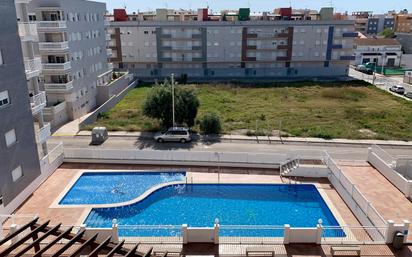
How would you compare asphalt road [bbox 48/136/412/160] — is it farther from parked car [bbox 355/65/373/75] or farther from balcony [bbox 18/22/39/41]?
parked car [bbox 355/65/373/75]

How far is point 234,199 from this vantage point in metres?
27.0

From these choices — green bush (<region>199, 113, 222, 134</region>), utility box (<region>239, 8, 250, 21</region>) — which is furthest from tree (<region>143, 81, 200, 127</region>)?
utility box (<region>239, 8, 250, 21</region>)

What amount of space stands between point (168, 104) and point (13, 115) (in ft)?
58.5

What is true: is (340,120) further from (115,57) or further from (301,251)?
(115,57)

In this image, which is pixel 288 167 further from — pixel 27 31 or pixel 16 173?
pixel 27 31

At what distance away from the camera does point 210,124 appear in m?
40.3

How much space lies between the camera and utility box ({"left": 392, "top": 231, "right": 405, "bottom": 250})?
1881cm

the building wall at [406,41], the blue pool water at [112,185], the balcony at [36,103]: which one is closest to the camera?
the blue pool water at [112,185]

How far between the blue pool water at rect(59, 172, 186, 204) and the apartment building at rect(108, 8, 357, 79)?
52342 millimetres

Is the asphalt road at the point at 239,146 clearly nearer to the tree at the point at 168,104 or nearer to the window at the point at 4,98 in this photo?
the tree at the point at 168,104

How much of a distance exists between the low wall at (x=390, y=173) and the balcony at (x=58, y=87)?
116 ft

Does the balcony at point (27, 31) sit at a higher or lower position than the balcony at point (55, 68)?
higher

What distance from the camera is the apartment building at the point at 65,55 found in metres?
42.2

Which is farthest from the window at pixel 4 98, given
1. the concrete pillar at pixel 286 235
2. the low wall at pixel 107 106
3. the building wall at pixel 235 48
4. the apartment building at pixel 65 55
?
the building wall at pixel 235 48
